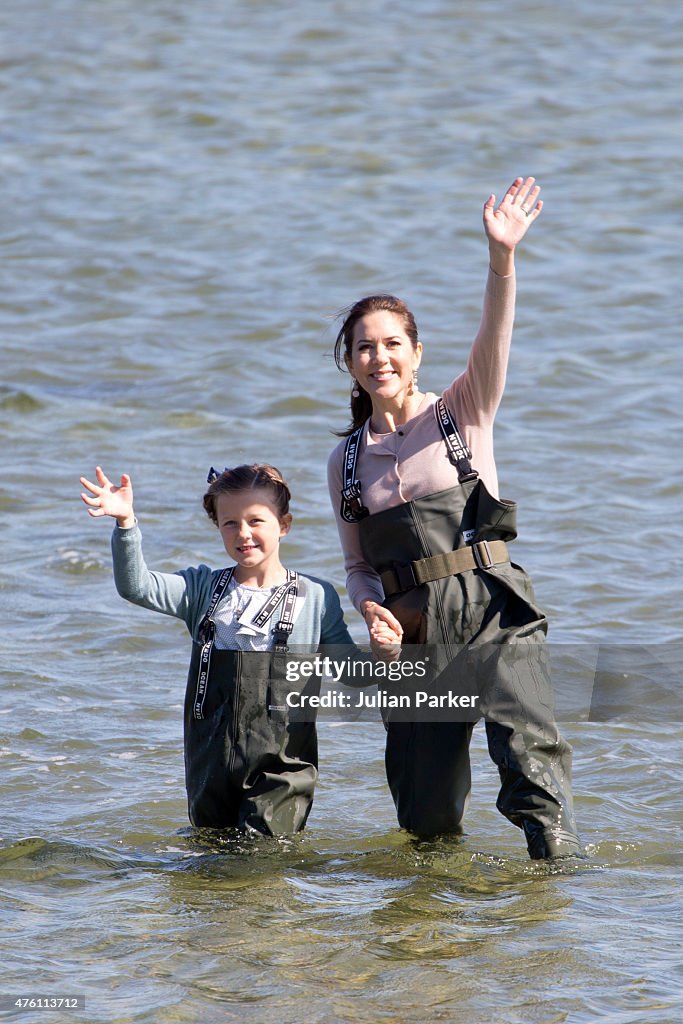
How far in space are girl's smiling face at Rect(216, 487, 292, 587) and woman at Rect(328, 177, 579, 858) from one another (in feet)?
0.84

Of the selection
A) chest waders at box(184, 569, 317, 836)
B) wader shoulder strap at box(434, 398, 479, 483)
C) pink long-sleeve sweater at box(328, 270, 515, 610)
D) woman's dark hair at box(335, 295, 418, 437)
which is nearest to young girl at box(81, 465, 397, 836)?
chest waders at box(184, 569, 317, 836)

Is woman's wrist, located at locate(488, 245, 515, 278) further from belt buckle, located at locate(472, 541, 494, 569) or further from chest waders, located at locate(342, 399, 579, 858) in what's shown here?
belt buckle, located at locate(472, 541, 494, 569)

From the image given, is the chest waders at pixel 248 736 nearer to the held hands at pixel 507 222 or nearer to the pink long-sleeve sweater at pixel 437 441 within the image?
the pink long-sleeve sweater at pixel 437 441

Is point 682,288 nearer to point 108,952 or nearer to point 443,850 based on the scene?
point 443,850

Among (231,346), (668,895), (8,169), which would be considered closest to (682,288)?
(231,346)

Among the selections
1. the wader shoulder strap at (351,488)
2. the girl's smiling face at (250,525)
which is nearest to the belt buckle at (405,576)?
the wader shoulder strap at (351,488)

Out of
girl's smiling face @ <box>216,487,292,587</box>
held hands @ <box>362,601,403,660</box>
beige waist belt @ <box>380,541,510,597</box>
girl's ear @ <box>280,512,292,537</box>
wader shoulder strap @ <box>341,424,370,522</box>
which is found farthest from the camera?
girl's ear @ <box>280,512,292,537</box>

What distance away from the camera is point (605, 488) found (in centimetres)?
955

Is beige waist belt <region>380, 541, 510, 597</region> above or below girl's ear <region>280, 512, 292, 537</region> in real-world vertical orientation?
below

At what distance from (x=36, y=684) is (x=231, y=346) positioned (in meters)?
6.08

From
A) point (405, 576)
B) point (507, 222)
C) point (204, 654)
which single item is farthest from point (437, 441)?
point (204, 654)

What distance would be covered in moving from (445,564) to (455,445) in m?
0.39

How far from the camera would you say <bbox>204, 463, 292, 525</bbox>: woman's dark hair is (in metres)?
5.01

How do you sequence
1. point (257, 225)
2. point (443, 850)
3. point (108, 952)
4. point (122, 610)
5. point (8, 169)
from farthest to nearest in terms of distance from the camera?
point (8, 169) → point (257, 225) → point (122, 610) → point (443, 850) → point (108, 952)
